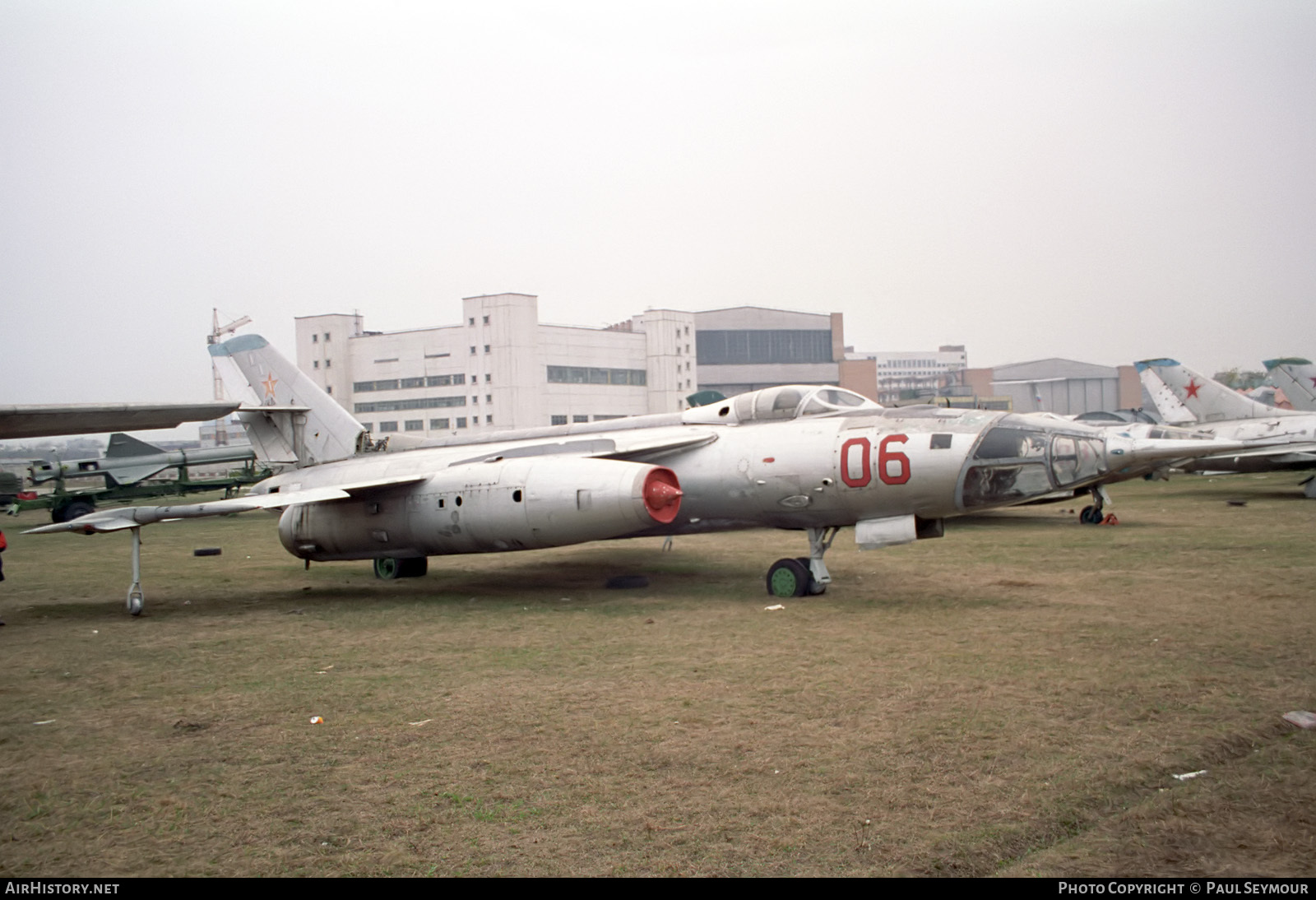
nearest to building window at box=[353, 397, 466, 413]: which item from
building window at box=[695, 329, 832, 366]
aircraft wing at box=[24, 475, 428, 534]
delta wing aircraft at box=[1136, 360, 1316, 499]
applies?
building window at box=[695, 329, 832, 366]

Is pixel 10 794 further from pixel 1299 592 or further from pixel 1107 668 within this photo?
pixel 1299 592

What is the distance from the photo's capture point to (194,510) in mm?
10719

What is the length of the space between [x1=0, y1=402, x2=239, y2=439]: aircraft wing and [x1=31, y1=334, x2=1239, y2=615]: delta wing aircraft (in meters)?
1.31

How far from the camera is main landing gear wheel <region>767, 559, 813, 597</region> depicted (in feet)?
35.4

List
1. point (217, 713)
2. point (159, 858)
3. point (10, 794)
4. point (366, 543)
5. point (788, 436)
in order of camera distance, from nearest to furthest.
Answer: point (159, 858) → point (10, 794) → point (217, 713) → point (788, 436) → point (366, 543)

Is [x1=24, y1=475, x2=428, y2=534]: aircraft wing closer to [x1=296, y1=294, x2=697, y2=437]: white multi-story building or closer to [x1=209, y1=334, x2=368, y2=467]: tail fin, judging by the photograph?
[x1=209, y1=334, x2=368, y2=467]: tail fin

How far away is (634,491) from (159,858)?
654 centimetres

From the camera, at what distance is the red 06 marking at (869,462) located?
10.0 m

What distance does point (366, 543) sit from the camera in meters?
12.5

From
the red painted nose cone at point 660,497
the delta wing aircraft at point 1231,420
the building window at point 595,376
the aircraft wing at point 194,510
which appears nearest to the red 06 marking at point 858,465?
the red painted nose cone at point 660,497

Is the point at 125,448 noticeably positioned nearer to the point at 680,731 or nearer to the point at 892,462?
the point at 892,462

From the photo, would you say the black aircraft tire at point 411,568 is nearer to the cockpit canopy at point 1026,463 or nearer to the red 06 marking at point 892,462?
the red 06 marking at point 892,462

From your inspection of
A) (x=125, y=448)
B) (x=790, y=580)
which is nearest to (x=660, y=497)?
(x=790, y=580)

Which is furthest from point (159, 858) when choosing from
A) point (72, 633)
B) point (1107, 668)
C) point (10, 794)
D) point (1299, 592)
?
point (1299, 592)
